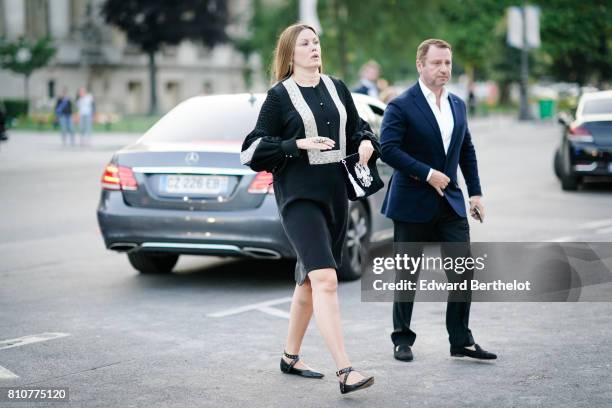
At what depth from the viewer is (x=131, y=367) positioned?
230 inches

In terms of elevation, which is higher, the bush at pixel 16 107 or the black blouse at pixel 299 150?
the black blouse at pixel 299 150

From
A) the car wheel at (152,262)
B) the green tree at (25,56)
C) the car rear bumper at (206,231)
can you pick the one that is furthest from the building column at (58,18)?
the car rear bumper at (206,231)

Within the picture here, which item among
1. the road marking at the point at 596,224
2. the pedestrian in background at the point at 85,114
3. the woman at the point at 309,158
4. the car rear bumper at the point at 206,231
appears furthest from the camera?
the pedestrian in background at the point at 85,114

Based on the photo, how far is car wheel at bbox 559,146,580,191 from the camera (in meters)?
16.3

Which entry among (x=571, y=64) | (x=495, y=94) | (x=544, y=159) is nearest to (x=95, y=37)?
(x=571, y=64)

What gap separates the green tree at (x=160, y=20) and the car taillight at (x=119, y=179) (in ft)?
173

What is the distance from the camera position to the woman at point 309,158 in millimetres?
5199

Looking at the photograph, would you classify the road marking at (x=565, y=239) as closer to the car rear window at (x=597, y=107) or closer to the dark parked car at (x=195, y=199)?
the dark parked car at (x=195, y=199)

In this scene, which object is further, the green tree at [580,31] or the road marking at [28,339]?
the green tree at [580,31]

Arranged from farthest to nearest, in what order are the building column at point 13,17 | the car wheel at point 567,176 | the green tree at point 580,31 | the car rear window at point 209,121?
the building column at point 13,17
the green tree at point 580,31
the car wheel at point 567,176
the car rear window at point 209,121

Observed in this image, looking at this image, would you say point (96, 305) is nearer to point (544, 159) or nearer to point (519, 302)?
point (519, 302)

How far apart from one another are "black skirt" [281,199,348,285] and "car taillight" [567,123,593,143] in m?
11.5

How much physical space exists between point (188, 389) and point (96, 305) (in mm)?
2603

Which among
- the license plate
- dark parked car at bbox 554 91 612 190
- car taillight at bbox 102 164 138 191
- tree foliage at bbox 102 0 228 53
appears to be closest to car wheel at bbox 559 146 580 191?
dark parked car at bbox 554 91 612 190
